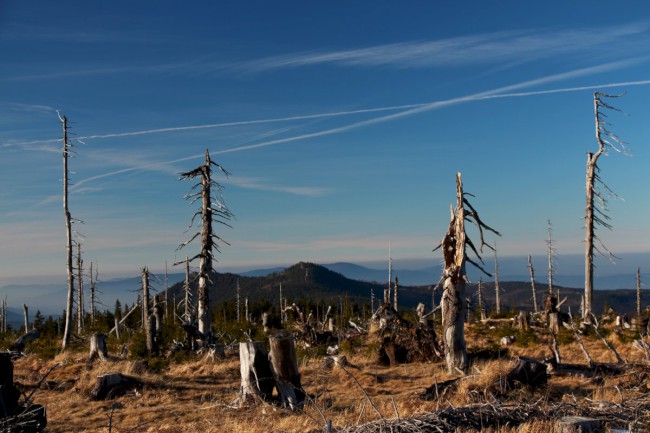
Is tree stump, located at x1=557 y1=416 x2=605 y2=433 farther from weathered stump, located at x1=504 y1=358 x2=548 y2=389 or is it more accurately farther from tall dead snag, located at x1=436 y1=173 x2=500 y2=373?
tall dead snag, located at x1=436 y1=173 x2=500 y2=373

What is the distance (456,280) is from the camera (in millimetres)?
14727

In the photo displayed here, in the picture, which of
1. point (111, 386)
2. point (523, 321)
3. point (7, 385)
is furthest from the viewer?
point (523, 321)

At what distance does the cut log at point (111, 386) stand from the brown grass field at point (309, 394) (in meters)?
0.29

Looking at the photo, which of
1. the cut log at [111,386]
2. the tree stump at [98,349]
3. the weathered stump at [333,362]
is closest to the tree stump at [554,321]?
the weathered stump at [333,362]

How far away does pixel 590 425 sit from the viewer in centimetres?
555

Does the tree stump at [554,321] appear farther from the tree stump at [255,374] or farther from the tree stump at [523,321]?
the tree stump at [255,374]

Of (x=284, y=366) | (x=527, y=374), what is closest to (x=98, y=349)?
(x=284, y=366)

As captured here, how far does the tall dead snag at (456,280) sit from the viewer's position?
14719 millimetres

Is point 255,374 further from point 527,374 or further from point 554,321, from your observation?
point 554,321

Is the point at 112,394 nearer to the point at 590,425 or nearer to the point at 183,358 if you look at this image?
the point at 183,358

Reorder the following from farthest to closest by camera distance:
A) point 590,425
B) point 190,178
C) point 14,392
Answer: point 190,178 < point 14,392 < point 590,425

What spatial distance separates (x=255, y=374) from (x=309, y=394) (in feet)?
5.61

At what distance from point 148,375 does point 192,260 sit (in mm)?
6481

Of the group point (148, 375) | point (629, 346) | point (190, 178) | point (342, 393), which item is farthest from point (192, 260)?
point (629, 346)
